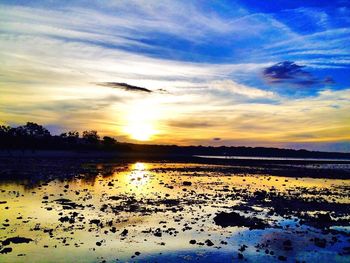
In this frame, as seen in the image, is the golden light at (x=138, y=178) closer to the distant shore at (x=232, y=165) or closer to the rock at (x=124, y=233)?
the distant shore at (x=232, y=165)

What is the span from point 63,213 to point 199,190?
62.0ft

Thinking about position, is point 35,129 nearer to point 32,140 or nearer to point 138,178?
point 32,140

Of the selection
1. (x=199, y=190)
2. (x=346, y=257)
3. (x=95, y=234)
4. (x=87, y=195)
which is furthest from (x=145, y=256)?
(x=199, y=190)

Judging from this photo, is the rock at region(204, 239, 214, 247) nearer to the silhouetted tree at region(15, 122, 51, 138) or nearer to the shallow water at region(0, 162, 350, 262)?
the shallow water at region(0, 162, 350, 262)

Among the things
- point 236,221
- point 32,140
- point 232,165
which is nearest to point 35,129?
point 32,140

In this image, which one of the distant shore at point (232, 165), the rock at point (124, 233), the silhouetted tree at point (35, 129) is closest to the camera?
the rock at point (124, 233)

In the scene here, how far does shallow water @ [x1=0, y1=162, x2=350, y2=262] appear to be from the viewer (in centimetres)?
1767

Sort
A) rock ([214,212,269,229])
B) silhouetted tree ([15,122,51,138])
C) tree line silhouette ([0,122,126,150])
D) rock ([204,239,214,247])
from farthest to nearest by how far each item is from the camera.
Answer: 1. silhouetted tree ([15,122,51,138])
2. tree line silhouette ([0,122,126,150])
3. rock ([214,212,269,229])
4. rock ([204,239,214,247])

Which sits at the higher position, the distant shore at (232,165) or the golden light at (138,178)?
the distant shore at (232,165)

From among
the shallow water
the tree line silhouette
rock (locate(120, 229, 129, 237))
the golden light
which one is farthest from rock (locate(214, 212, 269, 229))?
the tree line silhouette

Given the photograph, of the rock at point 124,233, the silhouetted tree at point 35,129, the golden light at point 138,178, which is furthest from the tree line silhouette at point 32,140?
the rock at point 124,233

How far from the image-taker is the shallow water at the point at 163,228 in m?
17.7

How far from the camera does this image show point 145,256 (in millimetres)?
17156

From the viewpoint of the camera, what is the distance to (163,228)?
888 inches
